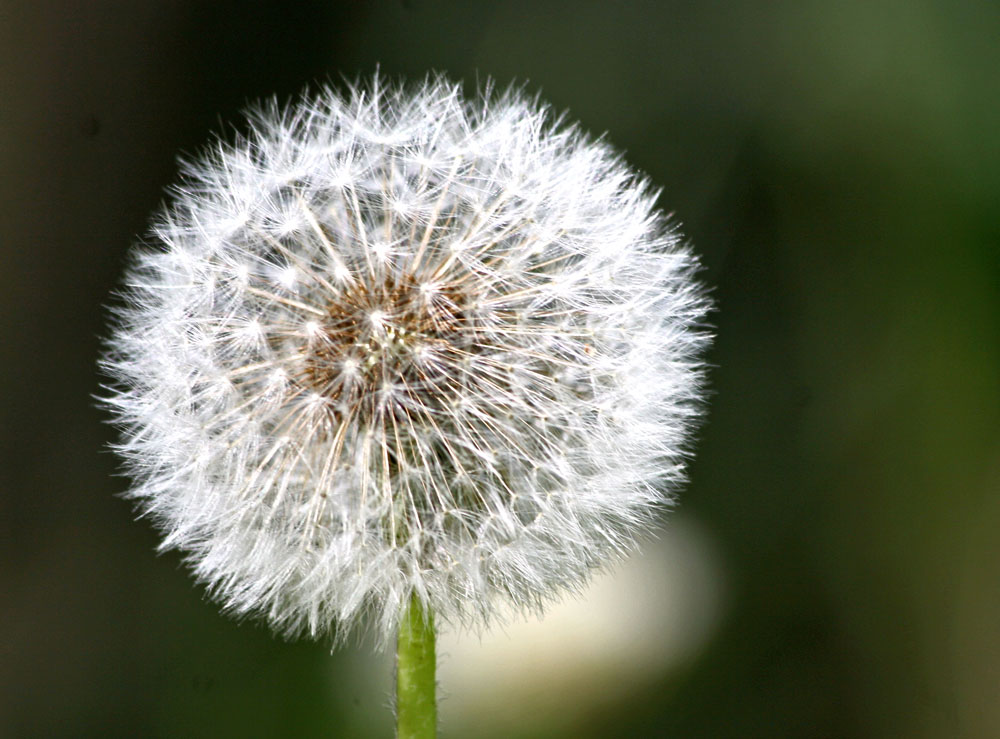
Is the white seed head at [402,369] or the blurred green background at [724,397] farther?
the blurred green background at [724,397]

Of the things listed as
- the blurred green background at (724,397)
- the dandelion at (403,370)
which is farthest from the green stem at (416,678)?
the blurred green background at (724,397)

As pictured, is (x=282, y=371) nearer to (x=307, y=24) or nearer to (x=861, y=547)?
(x=307, y=24)

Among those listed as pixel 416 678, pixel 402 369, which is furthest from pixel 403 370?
pixel 416 678

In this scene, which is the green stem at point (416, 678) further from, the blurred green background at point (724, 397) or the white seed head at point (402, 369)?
the blurred green background at point (724, 397)

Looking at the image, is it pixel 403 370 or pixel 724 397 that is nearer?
pixel 403 370

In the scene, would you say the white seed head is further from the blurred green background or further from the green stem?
the blurred green background

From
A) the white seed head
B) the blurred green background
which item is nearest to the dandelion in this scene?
the white seed head

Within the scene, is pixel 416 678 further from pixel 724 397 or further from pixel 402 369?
pixel 724 397
